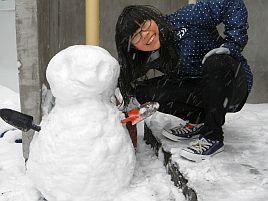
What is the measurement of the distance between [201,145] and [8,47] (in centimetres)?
284

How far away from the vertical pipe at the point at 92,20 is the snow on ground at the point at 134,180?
28.8 inches

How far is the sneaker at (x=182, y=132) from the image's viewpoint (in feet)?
7.85

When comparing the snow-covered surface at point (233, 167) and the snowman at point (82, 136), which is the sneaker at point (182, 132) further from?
the snowman at point (82, 136)

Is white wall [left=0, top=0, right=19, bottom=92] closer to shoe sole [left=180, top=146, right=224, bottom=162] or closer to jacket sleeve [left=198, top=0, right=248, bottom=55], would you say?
jacket sleeve [left=198, top=0, right=248, bottom=55]

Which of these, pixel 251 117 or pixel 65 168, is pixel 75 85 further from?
pixel 251 117

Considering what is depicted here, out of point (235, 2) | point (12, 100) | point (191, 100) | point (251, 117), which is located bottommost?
point (12, 100)

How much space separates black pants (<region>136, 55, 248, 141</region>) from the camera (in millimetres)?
2074

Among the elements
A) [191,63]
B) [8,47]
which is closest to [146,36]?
[191,63]

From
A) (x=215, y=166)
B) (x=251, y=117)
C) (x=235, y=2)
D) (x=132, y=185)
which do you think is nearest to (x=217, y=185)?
(x=215, y=166)

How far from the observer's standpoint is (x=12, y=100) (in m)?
3.99

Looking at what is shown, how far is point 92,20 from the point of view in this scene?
8.59ft

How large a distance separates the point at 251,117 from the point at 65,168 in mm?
1626

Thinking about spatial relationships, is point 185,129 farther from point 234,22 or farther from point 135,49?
point 234,22

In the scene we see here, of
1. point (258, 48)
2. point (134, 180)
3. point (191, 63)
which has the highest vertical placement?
point (191, 63)
